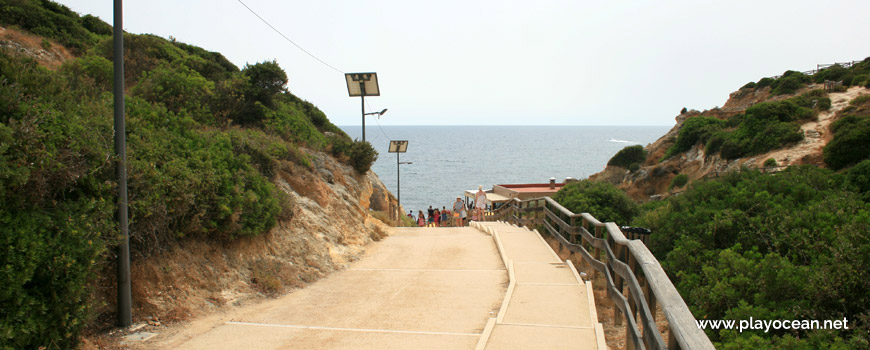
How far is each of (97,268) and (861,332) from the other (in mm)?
8187

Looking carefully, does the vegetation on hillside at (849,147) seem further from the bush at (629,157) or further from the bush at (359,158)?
the bush at (629,157)

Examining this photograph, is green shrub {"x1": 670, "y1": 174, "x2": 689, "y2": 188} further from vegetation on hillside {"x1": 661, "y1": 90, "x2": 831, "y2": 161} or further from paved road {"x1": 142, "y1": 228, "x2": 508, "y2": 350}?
paved road {"x1": 142, "y1": 228, "x2": 508, "y2": 350}

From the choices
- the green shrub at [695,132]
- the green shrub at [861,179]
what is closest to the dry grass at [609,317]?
the green shrub at [861,179]

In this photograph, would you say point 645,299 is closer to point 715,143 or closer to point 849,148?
point 849,148

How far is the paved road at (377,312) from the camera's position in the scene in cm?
616

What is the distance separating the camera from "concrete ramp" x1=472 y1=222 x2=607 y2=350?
540 cm

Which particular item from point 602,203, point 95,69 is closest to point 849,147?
point 602,203

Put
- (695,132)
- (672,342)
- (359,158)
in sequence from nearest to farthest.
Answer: (672,342), (359,158), (695,132)

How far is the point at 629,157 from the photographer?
51.2 meters

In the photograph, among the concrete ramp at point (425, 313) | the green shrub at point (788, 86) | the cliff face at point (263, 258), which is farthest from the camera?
the green shrub at point (788, 86)

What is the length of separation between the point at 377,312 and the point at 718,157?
98.2 feet

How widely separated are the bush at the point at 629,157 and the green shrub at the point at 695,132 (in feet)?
23.7

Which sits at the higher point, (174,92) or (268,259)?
(174,92)

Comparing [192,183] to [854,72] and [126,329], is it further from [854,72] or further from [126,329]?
[854,72]
